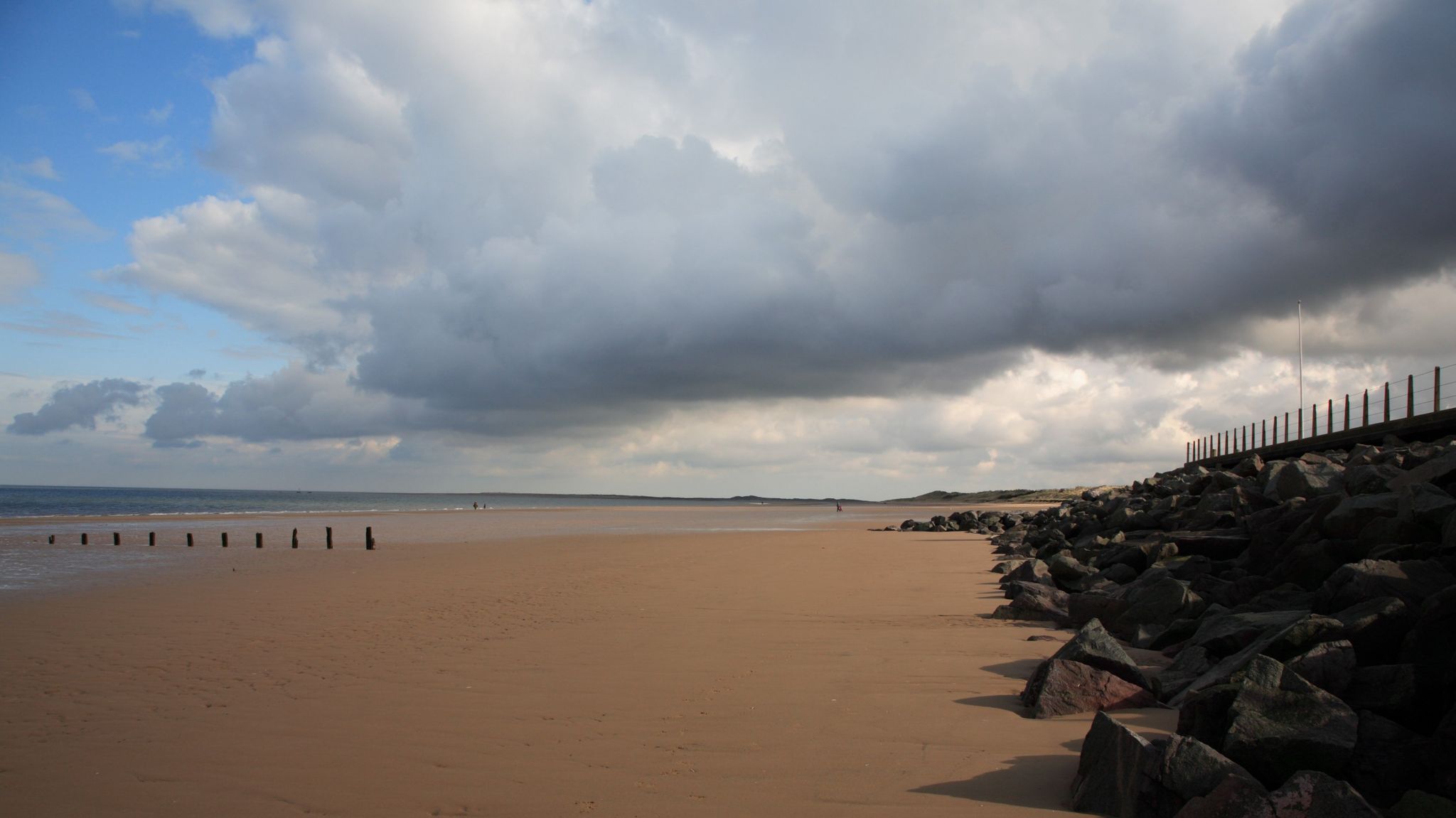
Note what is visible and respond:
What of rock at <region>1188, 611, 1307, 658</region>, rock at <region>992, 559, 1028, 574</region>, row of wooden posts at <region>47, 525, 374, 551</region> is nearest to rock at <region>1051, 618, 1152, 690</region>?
rock at <region>1188, 611, 1307, 658</region>

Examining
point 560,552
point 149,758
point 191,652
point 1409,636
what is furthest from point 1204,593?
point 560,552

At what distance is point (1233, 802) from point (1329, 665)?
1.74 m

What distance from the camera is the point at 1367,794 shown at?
13.4 ft

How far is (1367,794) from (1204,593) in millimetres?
5269

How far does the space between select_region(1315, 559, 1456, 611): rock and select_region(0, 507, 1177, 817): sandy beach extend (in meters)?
1.70

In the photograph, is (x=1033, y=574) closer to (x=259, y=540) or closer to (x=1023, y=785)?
(x=1023, y=785)

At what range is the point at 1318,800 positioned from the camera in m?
3.54

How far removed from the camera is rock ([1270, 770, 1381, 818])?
11.5 ft

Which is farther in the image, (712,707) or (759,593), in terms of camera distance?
(759,593)

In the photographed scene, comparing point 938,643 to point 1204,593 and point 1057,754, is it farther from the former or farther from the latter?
point 1057,754

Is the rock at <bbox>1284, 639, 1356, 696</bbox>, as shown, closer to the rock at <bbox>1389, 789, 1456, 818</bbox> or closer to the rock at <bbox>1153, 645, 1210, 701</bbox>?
the rock at <bbox>1389, 789, 1456, 818</bbox>

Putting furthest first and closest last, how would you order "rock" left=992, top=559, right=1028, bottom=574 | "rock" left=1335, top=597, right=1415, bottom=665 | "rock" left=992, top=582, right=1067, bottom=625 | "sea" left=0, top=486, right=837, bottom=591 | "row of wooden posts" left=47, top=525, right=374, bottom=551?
"row of wooden posts" left=47, top=525, right=374, bottom=551, "sea" left=0, top=486, right=837, bottom=591, "rock" left=992, top=559, right=1028, bottom=574, "rock" left=992, top=582, right=1067, bottom=625, "rock" left=1335, top=597, right=1415, bottom=665

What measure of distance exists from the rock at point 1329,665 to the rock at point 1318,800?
125 cm

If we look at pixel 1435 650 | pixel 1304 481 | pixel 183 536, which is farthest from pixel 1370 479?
pixel 183 536
